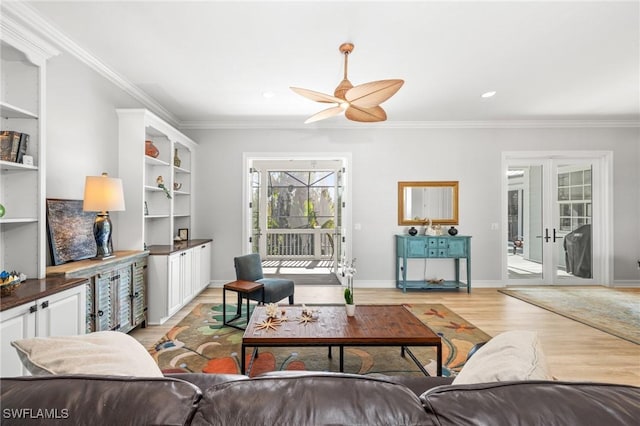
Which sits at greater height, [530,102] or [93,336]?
[530,102]

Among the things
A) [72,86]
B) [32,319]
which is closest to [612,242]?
[32,319]

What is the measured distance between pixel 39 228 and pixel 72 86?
1.52 m

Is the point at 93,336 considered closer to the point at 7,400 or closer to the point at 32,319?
the point at 7,400

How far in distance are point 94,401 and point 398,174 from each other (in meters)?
5.07

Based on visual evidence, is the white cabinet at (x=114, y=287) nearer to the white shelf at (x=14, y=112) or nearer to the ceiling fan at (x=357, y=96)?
the white shelf at (x=14, y=112)

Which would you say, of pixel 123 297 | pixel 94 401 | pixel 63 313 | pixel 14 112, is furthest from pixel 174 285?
pixel 94 401

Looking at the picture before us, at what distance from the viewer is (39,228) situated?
214cm

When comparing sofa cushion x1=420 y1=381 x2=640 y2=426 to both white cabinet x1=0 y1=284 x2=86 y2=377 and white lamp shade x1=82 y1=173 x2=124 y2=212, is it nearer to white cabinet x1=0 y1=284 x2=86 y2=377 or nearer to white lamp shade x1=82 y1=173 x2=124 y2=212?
white cabinet x1=0 y1=284 x2=86 y2=377

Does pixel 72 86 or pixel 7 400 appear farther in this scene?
pixel 72 86

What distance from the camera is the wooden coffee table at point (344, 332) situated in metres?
2.05

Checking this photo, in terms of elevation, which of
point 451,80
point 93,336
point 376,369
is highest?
point 451,80

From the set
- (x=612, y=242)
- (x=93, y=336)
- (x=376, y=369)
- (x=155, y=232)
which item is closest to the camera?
(x=93, y=336)

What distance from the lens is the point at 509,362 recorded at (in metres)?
0.95

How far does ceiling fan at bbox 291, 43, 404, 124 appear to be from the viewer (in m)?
2.33
